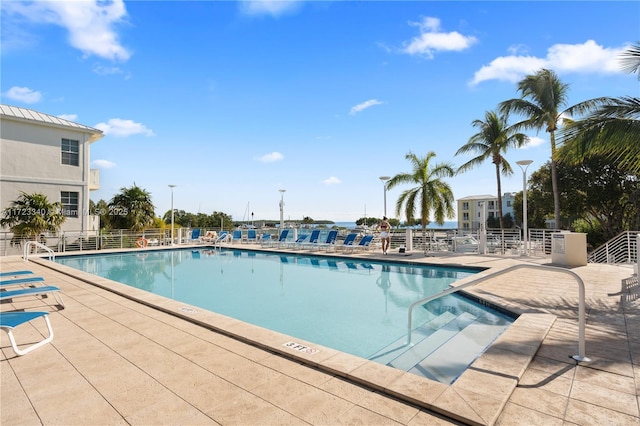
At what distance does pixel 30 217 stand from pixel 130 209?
509 cm

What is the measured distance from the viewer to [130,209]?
18844mm

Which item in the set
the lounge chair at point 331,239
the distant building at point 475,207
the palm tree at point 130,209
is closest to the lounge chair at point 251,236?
the palm tree at point 130,209

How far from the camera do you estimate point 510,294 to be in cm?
623

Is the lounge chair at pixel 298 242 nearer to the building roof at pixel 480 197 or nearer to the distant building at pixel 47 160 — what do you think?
the distant building at pixel 47 160

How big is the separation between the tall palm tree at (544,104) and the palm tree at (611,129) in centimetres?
1154

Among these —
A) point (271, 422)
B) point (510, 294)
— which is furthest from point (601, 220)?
point (271, 422)

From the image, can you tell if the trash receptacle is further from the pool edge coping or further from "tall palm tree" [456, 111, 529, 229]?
"tall palm tree" [456, 111, 529, 229]

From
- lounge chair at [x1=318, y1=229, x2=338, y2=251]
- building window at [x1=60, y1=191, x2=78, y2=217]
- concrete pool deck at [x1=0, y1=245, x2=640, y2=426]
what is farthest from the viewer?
building window at [x1=60, y1=191, x2=78, y2=217]

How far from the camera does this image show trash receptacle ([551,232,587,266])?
9812mm

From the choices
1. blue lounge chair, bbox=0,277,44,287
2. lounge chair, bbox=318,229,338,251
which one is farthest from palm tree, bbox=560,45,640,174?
blue lounge chair, bbox=0,277,44,287

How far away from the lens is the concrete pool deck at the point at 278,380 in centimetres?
229

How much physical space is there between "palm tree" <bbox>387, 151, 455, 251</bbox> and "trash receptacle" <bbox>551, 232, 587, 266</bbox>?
5.45m

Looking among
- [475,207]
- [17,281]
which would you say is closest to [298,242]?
[17,281]

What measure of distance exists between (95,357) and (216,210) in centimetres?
4587
